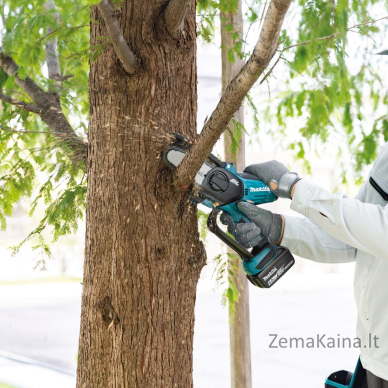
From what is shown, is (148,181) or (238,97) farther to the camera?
(148,181)

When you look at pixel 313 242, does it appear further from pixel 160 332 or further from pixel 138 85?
pixel 138 85

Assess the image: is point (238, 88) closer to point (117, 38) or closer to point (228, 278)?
point (117, 38)

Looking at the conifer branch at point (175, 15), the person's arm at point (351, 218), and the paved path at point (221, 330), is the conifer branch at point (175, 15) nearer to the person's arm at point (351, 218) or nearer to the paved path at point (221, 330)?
the person's arm at point (351, 218)

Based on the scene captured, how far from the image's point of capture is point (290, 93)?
2604 mm

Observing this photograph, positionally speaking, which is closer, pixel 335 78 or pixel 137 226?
pixel 137 226

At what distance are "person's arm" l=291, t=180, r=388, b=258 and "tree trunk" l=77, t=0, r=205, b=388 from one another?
346 millimetres

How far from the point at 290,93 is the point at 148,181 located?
65.5 inches

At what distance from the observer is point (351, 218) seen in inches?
44.2

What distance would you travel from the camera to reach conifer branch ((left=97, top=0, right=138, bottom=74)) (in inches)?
39.2

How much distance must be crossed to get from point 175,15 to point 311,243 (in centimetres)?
83

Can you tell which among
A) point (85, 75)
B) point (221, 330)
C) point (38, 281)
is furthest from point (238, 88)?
point (38, 281)

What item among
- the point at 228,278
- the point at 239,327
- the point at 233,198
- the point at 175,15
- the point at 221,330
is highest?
the point at 175,15

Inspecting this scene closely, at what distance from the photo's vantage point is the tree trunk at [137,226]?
1.17m

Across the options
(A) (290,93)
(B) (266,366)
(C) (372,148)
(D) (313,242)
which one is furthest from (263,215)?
(B) (266,366)
